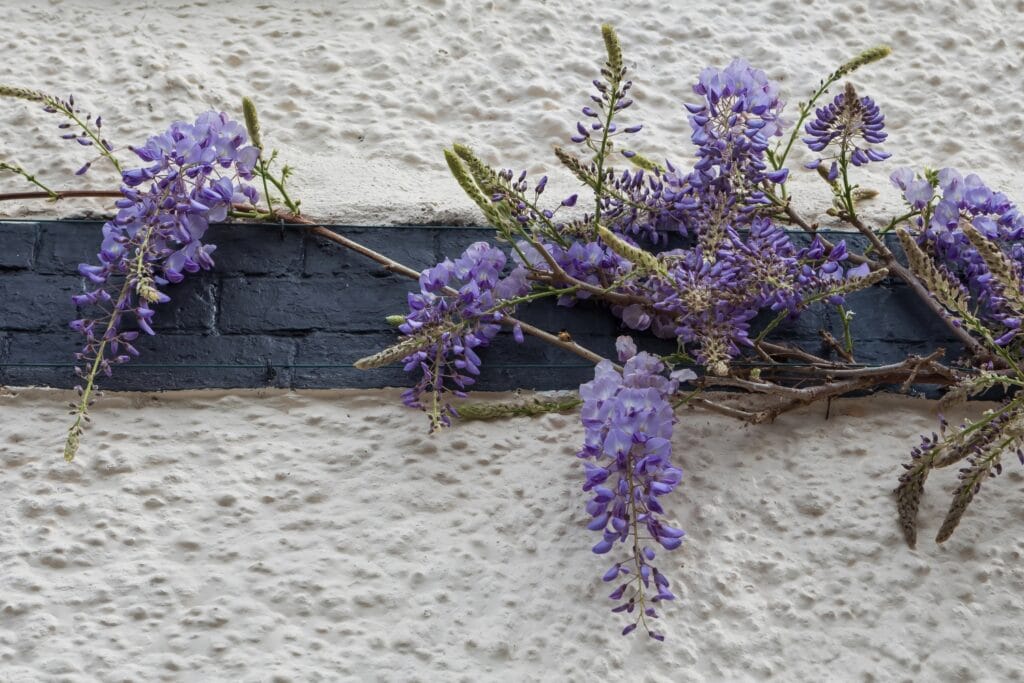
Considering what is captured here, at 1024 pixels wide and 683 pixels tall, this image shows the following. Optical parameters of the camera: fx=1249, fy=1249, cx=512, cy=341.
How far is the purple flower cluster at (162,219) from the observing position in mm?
1579

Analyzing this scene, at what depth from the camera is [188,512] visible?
4.84 ft

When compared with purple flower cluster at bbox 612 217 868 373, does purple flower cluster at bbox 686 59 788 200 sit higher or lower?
higher

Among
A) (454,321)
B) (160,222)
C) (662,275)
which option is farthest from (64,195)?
(662,275)

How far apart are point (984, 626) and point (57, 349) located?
118 centimetres

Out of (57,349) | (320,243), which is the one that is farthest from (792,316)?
(57,349)

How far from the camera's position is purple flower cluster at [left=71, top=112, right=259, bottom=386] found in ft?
5.18

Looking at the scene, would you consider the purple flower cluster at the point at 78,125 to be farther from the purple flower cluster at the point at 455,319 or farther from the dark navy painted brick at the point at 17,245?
the purple flower cluster at the point at 455,319

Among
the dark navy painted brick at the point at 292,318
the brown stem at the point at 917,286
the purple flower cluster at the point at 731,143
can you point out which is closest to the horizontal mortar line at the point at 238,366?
the dark navy painted brick at the point at 292,318

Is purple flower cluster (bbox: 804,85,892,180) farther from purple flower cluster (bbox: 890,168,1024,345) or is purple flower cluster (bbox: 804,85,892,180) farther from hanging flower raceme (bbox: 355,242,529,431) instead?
hanging flower raceme (bbox: 355,242,529,431)

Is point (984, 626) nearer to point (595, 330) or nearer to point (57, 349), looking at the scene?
point (595, 330)

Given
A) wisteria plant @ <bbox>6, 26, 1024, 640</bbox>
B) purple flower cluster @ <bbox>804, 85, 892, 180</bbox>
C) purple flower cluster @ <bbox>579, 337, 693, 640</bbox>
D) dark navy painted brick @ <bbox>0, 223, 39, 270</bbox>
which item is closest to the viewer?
purple flower cluster @ <bbox>579, 337, 693, 640</bbox>

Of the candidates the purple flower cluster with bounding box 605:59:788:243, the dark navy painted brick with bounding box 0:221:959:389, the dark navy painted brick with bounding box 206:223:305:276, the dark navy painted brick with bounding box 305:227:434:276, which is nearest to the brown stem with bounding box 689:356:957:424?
the dark navy painted brick with bounding box 0:221:959:389

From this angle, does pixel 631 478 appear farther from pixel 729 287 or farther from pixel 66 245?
pixel 66 245

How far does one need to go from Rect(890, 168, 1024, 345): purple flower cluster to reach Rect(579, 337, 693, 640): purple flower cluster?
440 millimetres
